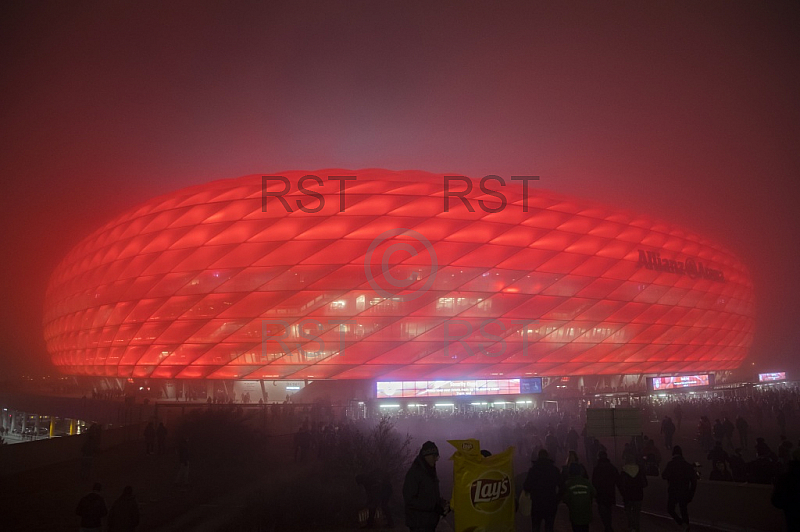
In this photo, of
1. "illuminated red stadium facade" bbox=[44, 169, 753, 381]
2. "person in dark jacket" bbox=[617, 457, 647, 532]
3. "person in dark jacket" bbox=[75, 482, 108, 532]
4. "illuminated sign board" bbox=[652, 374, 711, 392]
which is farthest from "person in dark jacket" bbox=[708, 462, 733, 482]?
"illuminated sign board" bbox=[652, 374, 711, 392]

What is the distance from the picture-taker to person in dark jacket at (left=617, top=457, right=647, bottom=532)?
7.90 meters

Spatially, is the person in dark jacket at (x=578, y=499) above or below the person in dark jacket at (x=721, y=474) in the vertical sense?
above

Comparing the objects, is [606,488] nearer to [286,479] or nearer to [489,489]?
[489,489]

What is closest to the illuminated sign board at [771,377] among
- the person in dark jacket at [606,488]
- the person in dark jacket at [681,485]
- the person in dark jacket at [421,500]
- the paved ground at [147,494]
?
the paved ground at [147,494]

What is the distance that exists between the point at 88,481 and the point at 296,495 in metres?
8.84

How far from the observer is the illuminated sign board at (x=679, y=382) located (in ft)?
125

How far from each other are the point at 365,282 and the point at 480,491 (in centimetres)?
2469

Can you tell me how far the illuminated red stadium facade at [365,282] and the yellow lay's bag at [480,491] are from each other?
24.5 meters

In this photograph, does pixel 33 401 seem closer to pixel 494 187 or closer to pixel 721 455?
pixel 494 187

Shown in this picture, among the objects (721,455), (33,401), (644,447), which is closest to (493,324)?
(644,447)

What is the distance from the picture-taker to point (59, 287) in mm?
42938

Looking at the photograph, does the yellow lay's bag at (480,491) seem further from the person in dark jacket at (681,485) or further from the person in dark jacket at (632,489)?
the person in dark jacket at (681,485)

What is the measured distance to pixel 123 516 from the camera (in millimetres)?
8453

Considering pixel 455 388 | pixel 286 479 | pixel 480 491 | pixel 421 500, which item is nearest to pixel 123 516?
pixel 421 500
